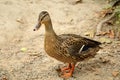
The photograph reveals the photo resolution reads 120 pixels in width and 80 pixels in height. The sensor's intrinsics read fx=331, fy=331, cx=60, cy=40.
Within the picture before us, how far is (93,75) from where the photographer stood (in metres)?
6.57

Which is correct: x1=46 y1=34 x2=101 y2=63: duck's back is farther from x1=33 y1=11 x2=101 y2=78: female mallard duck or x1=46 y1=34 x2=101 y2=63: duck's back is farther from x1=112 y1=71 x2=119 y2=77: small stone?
x1=112 y1=71 x2=119 y2=77: small stone

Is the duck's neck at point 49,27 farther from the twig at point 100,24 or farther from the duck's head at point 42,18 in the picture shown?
the twig at point 100,24

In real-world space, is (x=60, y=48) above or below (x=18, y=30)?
above

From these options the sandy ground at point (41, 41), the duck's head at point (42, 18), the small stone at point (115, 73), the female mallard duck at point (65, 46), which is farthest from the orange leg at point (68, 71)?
the duck's head at point (42, 18)


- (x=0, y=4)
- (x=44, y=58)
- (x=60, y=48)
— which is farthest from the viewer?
(x=0, y=4)

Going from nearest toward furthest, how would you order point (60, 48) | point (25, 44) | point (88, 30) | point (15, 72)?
point (60, 48) < point (15, 72) < point (25, 44) < point (88, 30)

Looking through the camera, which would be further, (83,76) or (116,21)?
(116,21)

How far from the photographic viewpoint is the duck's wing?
6.28 meters

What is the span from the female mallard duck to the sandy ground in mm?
414

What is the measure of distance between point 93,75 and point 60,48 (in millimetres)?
910

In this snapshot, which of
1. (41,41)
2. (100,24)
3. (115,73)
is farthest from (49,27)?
(100,24)

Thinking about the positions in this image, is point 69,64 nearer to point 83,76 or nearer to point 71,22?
point 83,76

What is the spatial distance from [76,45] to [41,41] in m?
1.68

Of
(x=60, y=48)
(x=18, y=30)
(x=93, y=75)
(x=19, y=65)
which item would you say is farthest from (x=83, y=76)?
(x=18, y=30)
